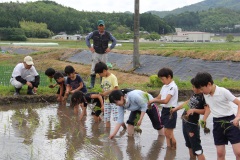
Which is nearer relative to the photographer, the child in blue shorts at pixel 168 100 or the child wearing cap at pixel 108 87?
the child in blue shorts at pixel 168 100

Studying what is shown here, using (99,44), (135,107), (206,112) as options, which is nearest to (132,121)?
(135,107)

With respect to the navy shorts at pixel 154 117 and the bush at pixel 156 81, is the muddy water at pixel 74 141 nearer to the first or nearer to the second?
the navy shorts at pixel 154 117

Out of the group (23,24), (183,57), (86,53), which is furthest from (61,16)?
(183,57)

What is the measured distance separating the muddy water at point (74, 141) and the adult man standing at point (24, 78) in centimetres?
151

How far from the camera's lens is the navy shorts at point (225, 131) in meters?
4.35

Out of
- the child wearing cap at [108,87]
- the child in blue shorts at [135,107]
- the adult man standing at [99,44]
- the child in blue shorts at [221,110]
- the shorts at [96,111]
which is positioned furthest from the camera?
the adult man standing at [99,44]

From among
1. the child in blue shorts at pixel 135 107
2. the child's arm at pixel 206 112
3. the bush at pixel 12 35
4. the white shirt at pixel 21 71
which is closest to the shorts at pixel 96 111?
the child in blue shorts at pixel 135 107

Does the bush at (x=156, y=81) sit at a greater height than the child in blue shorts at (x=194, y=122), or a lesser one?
lesser

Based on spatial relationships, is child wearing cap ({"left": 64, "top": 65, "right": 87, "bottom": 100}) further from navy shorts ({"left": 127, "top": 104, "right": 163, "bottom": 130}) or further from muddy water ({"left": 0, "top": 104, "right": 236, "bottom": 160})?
navy shorts ({"left": 127, "top": 104, "right": 163, "bottom": 130})

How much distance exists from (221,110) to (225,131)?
24cm

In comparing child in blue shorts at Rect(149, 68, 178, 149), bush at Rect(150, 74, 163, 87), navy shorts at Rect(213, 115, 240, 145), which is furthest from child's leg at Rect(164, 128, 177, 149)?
bush at Rect(150, 74, 163, 87)

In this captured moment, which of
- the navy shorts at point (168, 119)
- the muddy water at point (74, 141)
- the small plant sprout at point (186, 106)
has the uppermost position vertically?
the small plant sprout at point (186, 106)

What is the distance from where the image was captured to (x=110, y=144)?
5.93 meters

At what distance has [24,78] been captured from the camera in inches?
377
